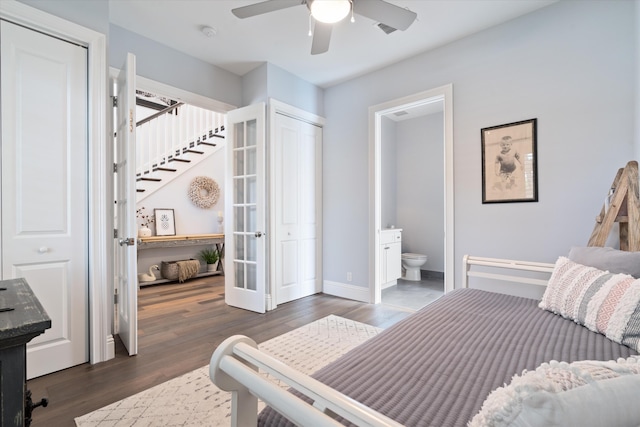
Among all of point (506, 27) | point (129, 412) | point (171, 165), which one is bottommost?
point (129, 412)

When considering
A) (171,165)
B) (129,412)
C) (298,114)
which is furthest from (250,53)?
(129,412)

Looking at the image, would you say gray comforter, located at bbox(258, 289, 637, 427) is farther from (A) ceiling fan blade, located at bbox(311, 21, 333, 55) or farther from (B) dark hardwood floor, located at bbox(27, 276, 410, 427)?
(A) ceiling fan blade, located at bbox(311, 21, 333, 55)

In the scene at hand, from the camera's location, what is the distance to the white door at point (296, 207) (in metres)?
3.68

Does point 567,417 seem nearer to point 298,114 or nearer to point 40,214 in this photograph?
point 40,214

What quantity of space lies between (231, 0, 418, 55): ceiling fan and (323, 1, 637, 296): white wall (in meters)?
1.32

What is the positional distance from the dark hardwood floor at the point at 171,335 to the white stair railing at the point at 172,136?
214 cm

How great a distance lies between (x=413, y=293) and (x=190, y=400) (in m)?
3.21

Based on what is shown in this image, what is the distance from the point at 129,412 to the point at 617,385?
7.00ft

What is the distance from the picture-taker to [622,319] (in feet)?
4.06

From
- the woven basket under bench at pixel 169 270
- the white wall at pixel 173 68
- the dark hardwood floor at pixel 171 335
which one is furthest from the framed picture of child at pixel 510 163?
the woven basket under bench at pixel 169 270

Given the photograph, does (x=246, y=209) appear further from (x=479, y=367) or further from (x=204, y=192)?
(x=479, y=367)

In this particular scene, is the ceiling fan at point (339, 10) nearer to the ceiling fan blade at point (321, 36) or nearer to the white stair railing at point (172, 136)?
the ceiling fan blade at point (321, 36)

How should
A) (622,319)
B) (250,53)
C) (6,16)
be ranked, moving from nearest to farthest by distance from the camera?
(622,319)
(6,16)
(250,53)

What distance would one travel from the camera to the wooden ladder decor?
6.10 feet
